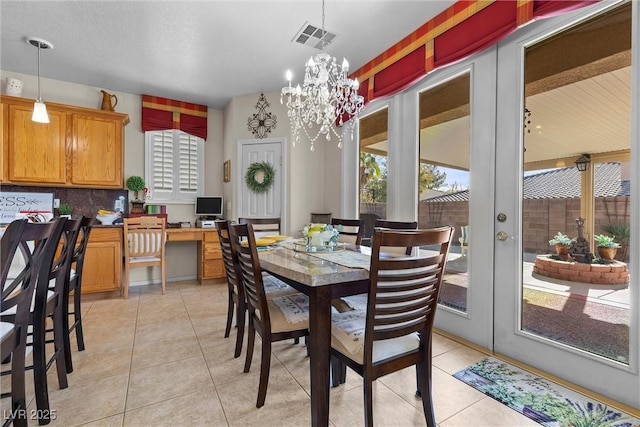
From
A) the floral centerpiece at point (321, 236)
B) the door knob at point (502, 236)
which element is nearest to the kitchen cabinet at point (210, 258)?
the floral centerpiece at point (321, 236)

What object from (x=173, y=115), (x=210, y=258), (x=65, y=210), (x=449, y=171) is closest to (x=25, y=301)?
(x=449, y=171)

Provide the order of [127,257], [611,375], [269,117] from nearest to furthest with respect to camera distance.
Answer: [611,375] < [127,257] < [269,117]

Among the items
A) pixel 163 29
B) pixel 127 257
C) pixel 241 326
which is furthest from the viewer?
pixel 127 257

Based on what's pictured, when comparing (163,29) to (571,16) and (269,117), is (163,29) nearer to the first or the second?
(269,117)

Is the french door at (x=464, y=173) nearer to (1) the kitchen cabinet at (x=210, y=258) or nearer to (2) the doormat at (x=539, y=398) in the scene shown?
(2) the doormat at (x=539, y=398)

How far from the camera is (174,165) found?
4.52 m

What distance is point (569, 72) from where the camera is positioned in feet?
6.10

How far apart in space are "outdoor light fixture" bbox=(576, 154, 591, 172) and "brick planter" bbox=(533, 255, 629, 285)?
22.6 inches

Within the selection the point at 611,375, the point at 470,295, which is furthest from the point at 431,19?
the point at 611,375

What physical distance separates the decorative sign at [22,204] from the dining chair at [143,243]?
36.1 inches

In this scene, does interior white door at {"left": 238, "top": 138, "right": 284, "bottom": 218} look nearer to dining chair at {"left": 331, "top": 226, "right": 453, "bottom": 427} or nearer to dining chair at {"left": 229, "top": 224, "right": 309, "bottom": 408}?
dining chair at {"left": 229, "top": 224, "right": 309, "bottom": 408}

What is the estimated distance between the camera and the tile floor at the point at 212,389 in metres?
1.51

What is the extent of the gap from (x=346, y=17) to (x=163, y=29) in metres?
1.71

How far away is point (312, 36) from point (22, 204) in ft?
13.2
